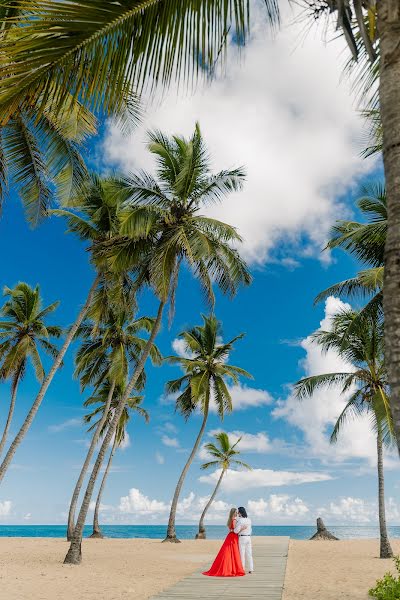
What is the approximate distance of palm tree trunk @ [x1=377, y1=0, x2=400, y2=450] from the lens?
2.84 meters

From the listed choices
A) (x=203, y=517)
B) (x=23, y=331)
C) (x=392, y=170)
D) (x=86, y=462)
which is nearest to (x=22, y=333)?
(x=23, y=331)

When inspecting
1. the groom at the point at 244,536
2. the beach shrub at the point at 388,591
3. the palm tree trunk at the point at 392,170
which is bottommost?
the beach shrub at the point at 388,591

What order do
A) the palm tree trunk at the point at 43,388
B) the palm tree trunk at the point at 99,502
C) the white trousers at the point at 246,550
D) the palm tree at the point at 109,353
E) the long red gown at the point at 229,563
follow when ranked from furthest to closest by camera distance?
the palm tree trunk at the point at 99,502 < the palm tree at the point at 109,353 < the palm tree trunk at the point at 43,388 < the white trousers at the point at 246,550 < the long red gown at the point at 229,563

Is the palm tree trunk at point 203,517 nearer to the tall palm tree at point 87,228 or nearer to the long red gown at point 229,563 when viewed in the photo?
the tall palm tree at point 87,228

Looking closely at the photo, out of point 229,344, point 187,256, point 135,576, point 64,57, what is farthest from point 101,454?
point 64,57

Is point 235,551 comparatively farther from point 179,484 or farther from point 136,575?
point 179,484

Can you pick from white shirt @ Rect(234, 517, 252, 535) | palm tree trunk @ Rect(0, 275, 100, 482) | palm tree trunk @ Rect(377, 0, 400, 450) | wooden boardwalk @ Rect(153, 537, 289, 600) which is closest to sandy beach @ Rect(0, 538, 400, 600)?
wooden boardwalk @ Rect(153, 537, 289, 600)

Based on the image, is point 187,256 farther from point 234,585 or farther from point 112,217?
point 234,585

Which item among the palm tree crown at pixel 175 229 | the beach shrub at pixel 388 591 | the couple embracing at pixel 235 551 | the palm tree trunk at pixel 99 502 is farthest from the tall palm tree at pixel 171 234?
the palm tree trunk at pixel 99 502

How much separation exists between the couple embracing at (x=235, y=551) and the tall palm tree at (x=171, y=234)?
503cm

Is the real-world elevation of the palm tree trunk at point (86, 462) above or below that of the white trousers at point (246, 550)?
above

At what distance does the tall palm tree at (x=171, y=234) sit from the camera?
54.1ft

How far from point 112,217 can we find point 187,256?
311cm

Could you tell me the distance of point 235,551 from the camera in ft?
40.5
